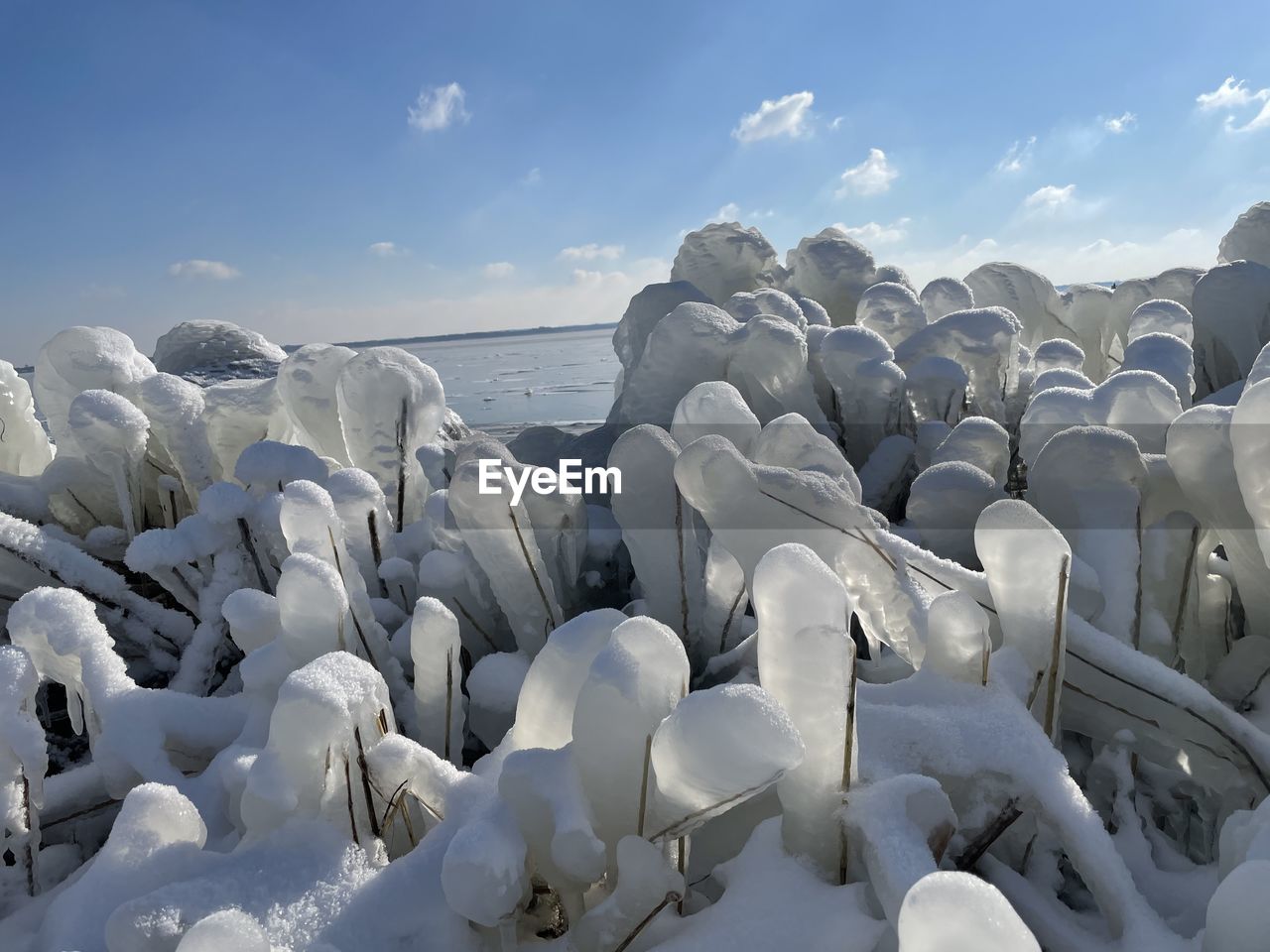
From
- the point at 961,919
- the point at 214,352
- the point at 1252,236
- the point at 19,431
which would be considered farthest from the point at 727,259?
the point at 961,919

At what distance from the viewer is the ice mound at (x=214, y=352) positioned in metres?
2.26

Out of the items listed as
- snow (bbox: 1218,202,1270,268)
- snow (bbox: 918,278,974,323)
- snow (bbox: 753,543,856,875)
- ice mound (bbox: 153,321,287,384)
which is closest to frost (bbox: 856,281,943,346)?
snow (bbox: 918,278,974,323)

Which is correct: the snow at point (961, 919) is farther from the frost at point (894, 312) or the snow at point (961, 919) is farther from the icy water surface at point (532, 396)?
the icy water surface at point (532, 396)

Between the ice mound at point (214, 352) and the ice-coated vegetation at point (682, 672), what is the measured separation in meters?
0.78

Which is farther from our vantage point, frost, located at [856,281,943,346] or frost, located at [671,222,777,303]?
frost, located at [671,222,777,303]

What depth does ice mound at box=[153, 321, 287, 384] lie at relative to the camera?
7.41 ft

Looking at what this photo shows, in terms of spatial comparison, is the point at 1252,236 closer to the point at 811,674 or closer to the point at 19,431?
the point at 811,674

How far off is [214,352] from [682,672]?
7.11 feet

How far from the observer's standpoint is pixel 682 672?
537mm

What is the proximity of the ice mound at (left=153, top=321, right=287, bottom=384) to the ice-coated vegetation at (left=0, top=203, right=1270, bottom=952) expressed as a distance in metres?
0.78

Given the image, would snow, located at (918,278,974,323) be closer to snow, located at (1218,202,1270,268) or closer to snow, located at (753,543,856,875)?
snow, located at (1218,202,1270,268)

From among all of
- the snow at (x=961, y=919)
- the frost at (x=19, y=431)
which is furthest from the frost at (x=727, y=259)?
the snow at (x=961, y=919)

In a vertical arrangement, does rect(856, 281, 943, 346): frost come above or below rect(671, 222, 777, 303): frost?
below

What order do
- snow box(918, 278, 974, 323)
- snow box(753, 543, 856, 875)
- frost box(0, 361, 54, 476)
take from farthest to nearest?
snow box(918, 278, 974, 323) < frost box(0, 361, 54, 476) < snow box(753, 543, 856, 875)
